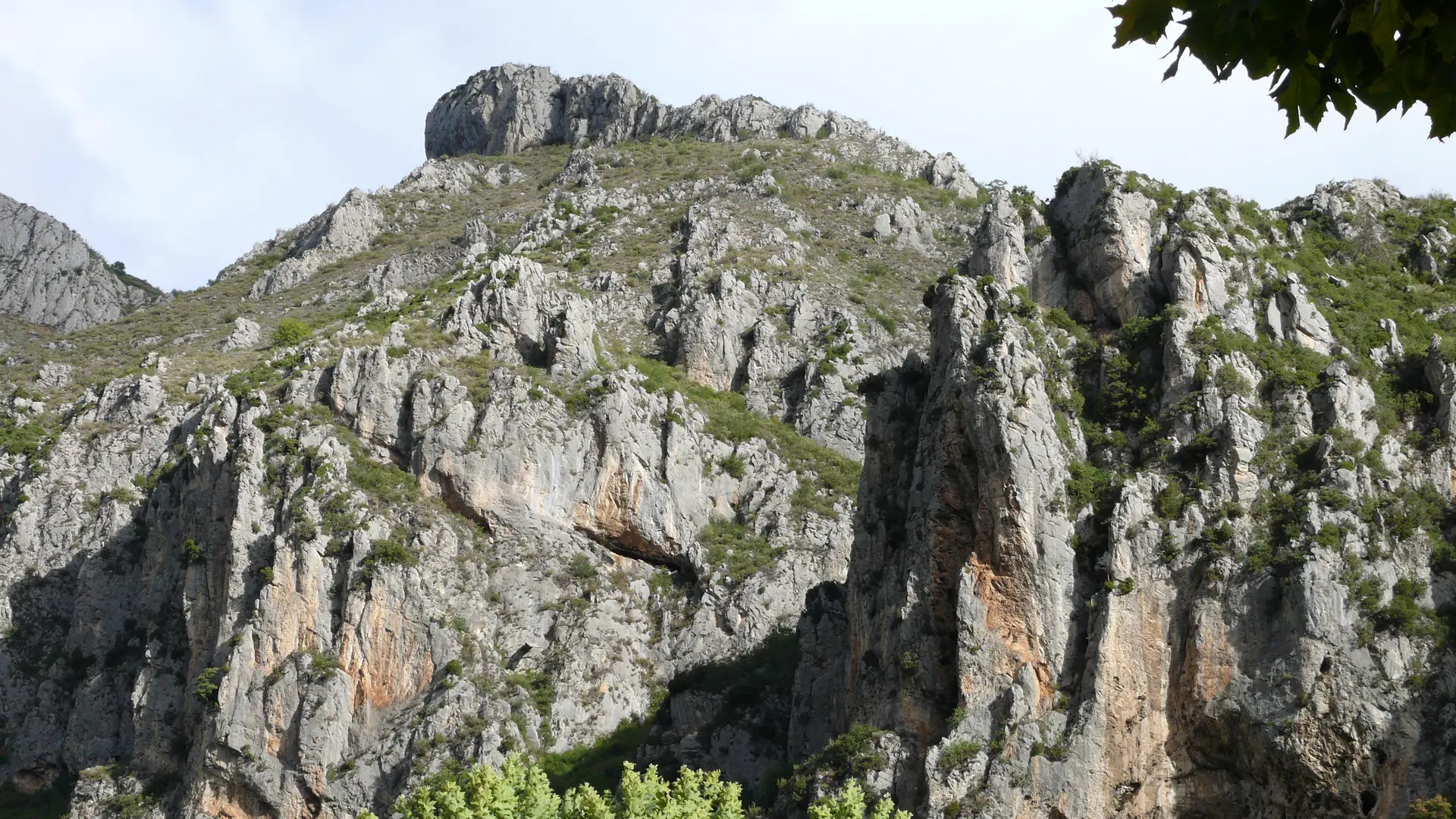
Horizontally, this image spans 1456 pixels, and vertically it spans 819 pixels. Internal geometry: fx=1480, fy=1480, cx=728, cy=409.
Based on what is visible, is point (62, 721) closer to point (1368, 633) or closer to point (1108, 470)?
point (1108, 470)

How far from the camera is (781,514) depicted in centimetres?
6644

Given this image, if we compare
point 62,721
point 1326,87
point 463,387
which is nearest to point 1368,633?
point 1326,87

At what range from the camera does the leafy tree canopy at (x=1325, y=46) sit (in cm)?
649

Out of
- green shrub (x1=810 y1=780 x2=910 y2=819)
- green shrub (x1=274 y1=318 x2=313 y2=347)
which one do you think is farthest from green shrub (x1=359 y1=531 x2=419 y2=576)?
green shrub (x1=810 y1=780 x2=910 y2=819)

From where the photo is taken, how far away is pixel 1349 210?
54938 mm

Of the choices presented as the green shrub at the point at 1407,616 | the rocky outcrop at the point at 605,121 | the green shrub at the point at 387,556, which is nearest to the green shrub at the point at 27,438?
the green shrub at the point at 387,556

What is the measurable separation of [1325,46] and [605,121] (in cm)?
12272

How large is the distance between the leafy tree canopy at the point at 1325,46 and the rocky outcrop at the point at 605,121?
91373 millimetres

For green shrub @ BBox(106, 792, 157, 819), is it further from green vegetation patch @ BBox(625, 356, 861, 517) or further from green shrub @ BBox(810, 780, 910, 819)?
green shrub @ BBox(810, 780, 910, 819)

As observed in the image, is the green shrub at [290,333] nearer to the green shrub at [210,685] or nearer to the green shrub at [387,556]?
the green shrub at [387,556]

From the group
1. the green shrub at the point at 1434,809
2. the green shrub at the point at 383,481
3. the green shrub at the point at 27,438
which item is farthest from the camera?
the green shrub at the point at 27,438

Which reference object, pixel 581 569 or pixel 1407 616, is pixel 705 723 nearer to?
pixel 581 569

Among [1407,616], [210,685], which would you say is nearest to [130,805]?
[210,685]

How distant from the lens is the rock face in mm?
111125
